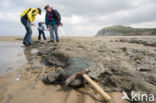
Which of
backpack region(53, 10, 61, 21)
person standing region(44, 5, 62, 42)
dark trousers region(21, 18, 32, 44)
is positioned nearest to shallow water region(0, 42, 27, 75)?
dark trousers region(21, 18, 32, 44)

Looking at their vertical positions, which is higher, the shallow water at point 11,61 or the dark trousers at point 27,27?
the dark trousers at point 27,27

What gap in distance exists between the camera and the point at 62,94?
1621 mm

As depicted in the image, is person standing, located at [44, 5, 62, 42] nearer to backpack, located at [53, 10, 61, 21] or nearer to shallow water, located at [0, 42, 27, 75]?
backpack, located at [53, 10, 61, 21]

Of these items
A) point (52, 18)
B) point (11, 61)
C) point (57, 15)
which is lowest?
point (11, 61)

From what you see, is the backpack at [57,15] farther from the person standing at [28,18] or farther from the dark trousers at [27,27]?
the dark trousers at [27,27]

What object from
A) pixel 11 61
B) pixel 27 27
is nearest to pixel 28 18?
pixel 27 27

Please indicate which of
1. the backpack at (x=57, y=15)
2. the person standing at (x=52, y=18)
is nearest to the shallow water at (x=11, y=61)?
the person standing at (x=52, y=18)

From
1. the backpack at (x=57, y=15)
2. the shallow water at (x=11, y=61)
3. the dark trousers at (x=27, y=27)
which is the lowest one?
the shallow water at (x=11, y=61)

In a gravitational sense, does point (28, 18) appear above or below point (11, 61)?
above

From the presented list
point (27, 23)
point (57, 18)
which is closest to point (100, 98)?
point (57, 18)

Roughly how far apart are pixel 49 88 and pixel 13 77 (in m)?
0.87

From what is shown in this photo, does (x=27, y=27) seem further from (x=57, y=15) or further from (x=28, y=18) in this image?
(x=57, y=15)

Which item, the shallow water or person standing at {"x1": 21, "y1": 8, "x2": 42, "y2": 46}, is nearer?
the shallow water

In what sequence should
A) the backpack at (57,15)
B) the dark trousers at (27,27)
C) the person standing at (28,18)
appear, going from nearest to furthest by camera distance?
the backpack at (57,15)
the person standing at (28,18)
the dark trousers at (27,27)
